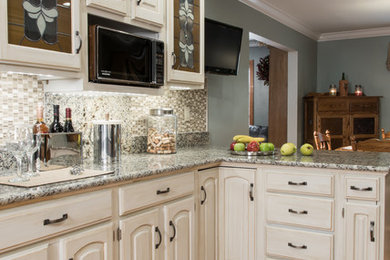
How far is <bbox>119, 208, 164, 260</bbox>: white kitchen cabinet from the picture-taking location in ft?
6.47

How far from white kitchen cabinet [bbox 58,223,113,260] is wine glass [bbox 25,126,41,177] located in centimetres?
37

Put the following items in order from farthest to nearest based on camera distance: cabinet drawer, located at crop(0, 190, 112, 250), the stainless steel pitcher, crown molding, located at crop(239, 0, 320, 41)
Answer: crown molding, located at crop(239, 0, 320, 41) < the stainless steel pitcher < cabinet drawer, located at crop(0, 190, 112, 250)

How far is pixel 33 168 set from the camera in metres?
1.96

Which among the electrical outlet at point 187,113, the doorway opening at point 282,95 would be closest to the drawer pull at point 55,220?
the electrical outlet at point 187,113

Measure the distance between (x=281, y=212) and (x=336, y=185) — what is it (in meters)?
0.40

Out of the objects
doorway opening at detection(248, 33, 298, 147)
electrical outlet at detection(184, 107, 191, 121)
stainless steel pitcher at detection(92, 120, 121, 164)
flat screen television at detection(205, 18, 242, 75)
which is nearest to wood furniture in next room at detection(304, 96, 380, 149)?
doorway opening at detection(248, 33, 298, 147)

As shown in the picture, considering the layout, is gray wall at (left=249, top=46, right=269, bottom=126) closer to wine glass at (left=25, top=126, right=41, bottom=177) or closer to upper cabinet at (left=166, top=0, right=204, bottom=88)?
upper cabinet at (left=166, top=0, right=204, bottom=88)

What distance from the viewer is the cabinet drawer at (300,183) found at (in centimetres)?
246

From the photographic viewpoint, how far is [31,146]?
1.81 metres

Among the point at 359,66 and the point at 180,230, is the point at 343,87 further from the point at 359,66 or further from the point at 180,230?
the point at 180,230

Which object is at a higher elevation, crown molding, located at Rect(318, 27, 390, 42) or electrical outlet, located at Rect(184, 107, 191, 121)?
crown molding, located at Rect(318, 27, 390, 42)

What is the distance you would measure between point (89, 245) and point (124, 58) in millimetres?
1058

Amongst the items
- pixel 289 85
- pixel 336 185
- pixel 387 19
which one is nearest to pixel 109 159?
pixel 336 185

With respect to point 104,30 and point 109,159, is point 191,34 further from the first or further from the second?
point 109,159
